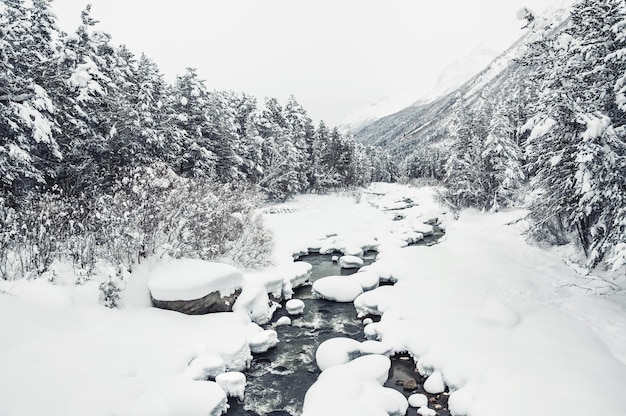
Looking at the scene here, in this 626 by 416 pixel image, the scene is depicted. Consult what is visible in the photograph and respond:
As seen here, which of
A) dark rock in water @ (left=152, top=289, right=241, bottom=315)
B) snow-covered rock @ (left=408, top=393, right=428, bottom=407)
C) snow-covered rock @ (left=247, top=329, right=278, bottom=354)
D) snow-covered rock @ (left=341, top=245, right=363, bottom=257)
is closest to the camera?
snow-covered rock @ (left=408, top=393, right=428, bottom=407)

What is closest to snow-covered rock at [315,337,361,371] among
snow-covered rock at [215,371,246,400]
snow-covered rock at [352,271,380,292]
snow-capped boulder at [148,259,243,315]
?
snow-covered rock at [215,371,246,400]

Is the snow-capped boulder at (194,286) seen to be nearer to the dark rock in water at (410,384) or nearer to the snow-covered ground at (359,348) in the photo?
the snow-covered ground at (359,348)

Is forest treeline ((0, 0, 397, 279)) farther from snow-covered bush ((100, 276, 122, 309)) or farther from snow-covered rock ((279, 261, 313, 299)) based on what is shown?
snow-covered rock ((279, 261, 313, 299))

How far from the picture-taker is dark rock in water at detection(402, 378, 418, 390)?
7.65 m

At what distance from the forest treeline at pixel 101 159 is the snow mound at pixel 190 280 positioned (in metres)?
0.83

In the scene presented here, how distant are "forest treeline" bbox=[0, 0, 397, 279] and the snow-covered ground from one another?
1311mm

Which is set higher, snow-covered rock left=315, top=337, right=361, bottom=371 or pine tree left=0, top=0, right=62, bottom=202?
pine tree left=0, top=0, right=62, bottom=202

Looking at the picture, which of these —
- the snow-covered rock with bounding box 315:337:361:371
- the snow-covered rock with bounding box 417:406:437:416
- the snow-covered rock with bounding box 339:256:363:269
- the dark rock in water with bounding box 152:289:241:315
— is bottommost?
the snow-covered rock with bounding box 339:256:363:269

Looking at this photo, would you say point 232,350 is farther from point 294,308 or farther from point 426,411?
point 426,411

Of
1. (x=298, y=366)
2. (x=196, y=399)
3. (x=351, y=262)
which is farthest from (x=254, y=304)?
(x=351, y=262)

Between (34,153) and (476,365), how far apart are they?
16838 millimetres

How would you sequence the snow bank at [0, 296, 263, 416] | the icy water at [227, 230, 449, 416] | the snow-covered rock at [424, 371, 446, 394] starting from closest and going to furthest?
the snow bank at [0, 296, 263, 416], the icy water at [227, 230, 449, 416], the snow-covered rock at [424, 371, 446, 394]

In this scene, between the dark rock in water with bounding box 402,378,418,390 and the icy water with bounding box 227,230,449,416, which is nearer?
the icy water with bounding box 227,230,449,416

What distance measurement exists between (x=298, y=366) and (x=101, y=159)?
48.8ft
